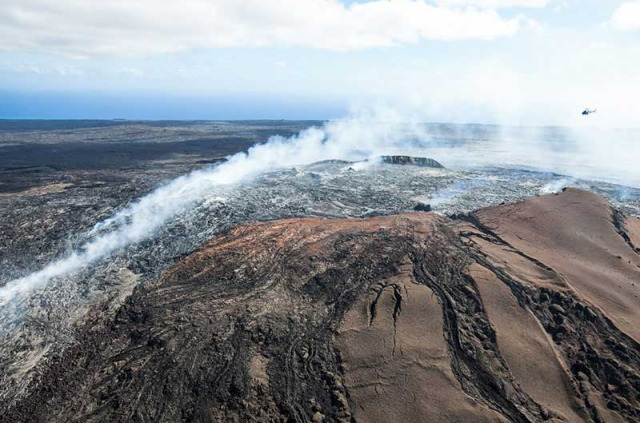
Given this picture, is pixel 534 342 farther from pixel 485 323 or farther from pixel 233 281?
pixel 233 281

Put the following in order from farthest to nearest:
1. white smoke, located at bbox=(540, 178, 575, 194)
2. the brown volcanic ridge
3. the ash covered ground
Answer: white smoke, located at bbox=(540, 178, 575, 194), the ash covered ground, the brown volcanic ridge

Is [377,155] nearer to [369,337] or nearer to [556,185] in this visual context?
[556,185]

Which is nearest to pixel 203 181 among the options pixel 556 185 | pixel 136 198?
pixel 136 198

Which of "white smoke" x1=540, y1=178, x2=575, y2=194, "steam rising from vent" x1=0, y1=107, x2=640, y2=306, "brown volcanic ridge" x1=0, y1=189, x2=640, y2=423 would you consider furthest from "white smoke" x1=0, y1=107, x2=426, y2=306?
"white smoke" x1=540, y1=178, x2=575, y2=194

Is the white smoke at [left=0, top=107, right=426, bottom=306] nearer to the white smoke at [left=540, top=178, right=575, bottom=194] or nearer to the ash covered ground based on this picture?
the ash covered ground

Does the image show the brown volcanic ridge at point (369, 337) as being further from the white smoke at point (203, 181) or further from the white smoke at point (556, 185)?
the white smoke at point (556, 185)

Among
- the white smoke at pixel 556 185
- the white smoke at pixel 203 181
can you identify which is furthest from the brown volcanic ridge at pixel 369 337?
the white smoke at pixel 556 185
